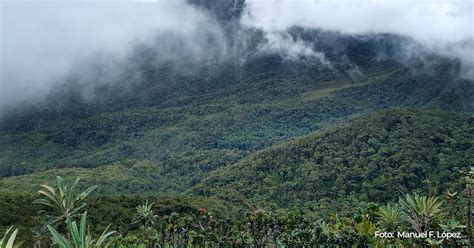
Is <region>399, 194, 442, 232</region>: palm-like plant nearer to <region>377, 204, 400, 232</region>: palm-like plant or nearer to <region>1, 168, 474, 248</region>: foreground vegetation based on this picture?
<region>1, 168, 474, 248</region>: foreground vegetation

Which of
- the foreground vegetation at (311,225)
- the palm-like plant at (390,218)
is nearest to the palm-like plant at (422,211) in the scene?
the foreground vegetation at (311,225)

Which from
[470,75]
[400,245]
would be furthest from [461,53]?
[400,245]

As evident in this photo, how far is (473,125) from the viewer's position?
86188 mm

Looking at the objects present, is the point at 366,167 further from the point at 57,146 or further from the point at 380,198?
the point at 57,146

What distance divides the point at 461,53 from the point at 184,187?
477 feet

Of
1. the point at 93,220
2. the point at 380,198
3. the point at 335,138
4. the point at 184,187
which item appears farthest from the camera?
the point at 184,187

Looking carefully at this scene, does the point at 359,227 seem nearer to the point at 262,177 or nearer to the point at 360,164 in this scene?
the point at 360,164

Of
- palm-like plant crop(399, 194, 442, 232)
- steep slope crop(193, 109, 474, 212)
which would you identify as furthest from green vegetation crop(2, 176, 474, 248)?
steep slope crop(193, 109, 474, 212)

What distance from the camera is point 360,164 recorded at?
271 ft

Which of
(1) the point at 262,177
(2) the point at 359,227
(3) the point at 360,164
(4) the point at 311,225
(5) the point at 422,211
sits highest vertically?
(5) the point at 422,211

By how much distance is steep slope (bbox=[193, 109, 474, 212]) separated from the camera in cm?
7075

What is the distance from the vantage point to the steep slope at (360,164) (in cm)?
7075

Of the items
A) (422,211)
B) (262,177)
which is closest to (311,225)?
(422,211)

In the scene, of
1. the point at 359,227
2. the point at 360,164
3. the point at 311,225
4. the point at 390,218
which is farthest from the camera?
the point at 360,164
